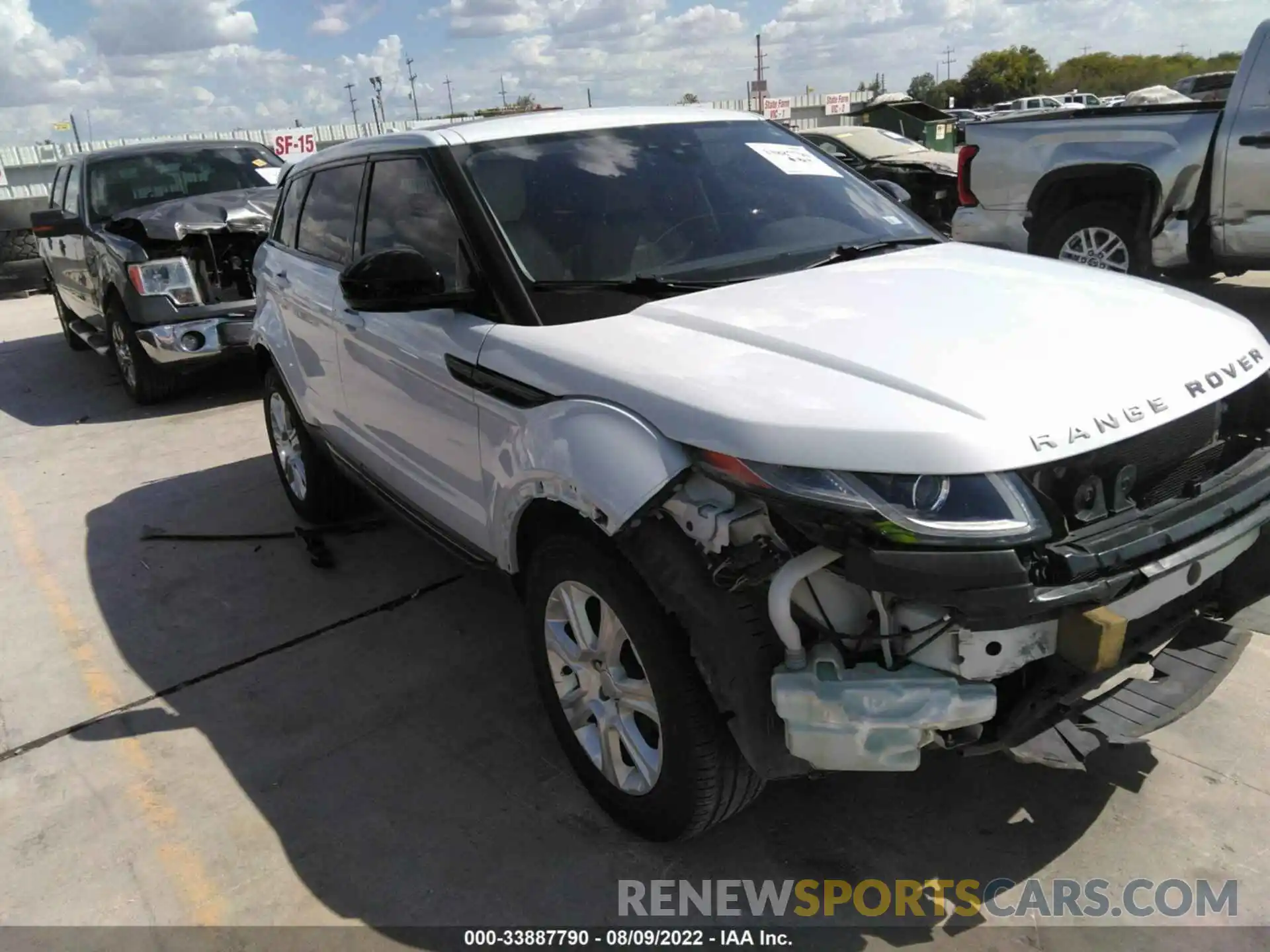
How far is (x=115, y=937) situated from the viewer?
2682 millimetres

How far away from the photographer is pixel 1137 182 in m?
7.47

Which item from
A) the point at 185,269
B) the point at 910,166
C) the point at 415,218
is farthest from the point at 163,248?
the point at 910,166

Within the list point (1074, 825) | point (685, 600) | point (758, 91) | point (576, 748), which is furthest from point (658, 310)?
point (758, 91)

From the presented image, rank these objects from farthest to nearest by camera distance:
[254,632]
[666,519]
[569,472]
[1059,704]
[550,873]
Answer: [254,632], [550,873], [569,472], [666,519], [1059,704]

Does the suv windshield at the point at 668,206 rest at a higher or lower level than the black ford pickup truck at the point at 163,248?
higher

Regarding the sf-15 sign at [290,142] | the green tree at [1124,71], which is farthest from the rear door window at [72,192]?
the green tree at [1124,71]

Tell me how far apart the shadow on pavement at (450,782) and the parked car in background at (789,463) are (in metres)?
0.18

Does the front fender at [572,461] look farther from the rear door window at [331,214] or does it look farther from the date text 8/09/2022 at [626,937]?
the rear door window at [331,214]

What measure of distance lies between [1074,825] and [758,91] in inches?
1254

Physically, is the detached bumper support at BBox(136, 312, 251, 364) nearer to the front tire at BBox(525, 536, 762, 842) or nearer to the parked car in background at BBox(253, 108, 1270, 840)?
the parked car in background at BBox(253, 108, 1270, 840)

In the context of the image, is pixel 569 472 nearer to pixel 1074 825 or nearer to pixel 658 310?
pixel 658 310

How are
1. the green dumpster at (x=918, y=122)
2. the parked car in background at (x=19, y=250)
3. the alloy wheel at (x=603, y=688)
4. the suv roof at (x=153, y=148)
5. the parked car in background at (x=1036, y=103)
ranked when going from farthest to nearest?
the parked car in background at (x=1036, y=103)
the green dumpster at (x=918, y=122)
the parked car in background at (x=19, y=250)
the suv roof at (x=153, y=148)
the alloy wheel at (x=603, y=688)

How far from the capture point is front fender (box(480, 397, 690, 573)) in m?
2.34

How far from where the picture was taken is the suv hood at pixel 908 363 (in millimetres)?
2109
